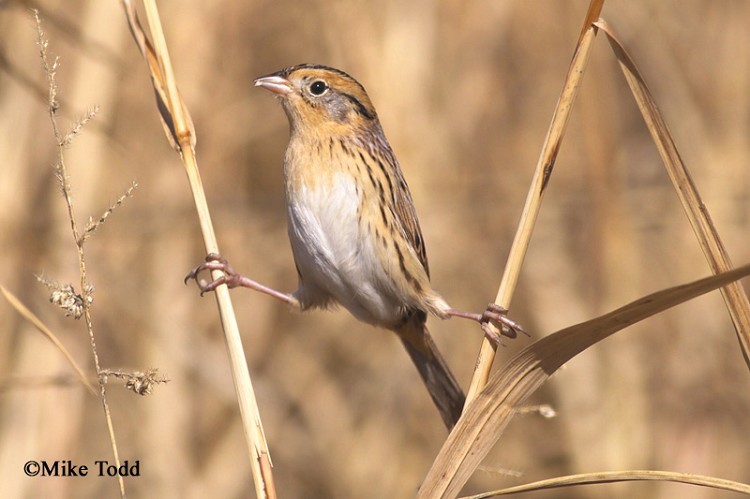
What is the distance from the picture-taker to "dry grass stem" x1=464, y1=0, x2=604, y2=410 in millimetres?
1982

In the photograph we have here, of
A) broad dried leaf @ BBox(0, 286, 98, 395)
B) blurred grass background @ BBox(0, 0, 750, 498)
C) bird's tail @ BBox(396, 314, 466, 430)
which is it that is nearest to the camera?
broad dried leaf @ BBox(0, 286, 98, 395)

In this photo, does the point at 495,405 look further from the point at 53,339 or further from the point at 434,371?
the point at 434,371

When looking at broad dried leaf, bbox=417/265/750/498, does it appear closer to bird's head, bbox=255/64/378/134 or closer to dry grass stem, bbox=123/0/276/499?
dry grass stem, bbox=123/0/276/499

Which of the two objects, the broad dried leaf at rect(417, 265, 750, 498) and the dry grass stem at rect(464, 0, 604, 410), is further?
the dry grass stem at rect(464, 0, 604, 410)

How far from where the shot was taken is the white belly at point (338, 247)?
304cm

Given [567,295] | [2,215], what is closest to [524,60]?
[567,295]

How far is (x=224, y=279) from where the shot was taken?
231 centimetres

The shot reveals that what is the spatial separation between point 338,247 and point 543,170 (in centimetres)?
119

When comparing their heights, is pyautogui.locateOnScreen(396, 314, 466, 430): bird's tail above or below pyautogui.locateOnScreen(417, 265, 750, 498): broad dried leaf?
above

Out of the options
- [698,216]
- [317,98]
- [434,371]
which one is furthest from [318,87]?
[698,216]

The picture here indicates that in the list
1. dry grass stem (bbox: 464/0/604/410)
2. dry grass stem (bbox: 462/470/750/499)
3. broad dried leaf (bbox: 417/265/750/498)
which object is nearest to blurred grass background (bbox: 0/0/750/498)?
dry grass stem (bbox: 464/0/604/410)

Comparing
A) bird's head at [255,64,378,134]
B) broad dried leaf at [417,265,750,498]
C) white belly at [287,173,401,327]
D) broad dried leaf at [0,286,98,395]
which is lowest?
broad dried leaf at [417,265,750,498]

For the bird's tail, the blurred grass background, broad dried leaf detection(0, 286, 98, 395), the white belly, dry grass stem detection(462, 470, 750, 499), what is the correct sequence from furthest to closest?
1. the blurred grass background
2. the bird's tail
3. the white belly
4. broad dried leaf detection(0, 286, 98, 395)
5. dry grass stem detection(462, 470, 750, 499)

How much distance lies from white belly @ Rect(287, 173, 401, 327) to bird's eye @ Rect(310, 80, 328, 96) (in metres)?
0.35
